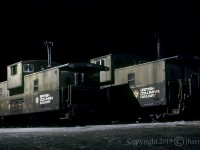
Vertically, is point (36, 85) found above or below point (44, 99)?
above

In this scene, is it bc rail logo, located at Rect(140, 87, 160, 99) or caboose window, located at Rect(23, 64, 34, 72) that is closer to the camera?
bc rail logo, located at Rect(140, 87, 160, 99)

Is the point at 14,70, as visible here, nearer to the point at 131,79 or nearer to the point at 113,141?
the point at 131,79

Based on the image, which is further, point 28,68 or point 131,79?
point 28,68

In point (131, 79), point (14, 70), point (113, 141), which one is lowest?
point (113, 141)

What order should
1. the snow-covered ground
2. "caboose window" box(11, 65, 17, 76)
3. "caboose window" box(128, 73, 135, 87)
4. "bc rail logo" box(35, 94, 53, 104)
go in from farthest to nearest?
"caboose window" box(11, 65, 17, 76) → "caboose window" box(128, 73, 135, 87) → "bc rail logo" box(35, 94, 53, 104) → the snow-covered ground

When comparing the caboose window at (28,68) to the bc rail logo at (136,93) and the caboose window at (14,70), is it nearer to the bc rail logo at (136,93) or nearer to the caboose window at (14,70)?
the caboose window at (14,70)

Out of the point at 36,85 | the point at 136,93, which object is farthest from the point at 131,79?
the point at 36,85

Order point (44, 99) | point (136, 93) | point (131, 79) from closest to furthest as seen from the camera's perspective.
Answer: point (136, 93) → point (131, 79) → point (44, 99)

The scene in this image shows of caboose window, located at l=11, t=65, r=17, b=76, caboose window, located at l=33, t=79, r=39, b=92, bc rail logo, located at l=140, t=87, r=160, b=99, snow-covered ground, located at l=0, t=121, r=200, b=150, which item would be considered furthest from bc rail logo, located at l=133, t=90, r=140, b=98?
snow-covered ground, located at l=0, t=121, r=200, b=150

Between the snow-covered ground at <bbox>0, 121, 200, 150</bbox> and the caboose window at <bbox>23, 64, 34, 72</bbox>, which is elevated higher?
the caboose window at <bbox>23, 64, 34, 72</bbox>

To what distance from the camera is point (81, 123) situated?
18.6 meters

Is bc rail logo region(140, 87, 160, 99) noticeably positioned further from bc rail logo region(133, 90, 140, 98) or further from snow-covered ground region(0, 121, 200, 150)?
snow-covered ground region(0, 121, 200, 150)

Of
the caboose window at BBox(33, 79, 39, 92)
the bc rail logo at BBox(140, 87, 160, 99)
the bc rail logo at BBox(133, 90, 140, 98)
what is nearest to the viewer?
the bc rail logo at BBox(140, 87, 160, 99)

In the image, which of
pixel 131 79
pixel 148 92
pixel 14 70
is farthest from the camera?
pixel 14 70
